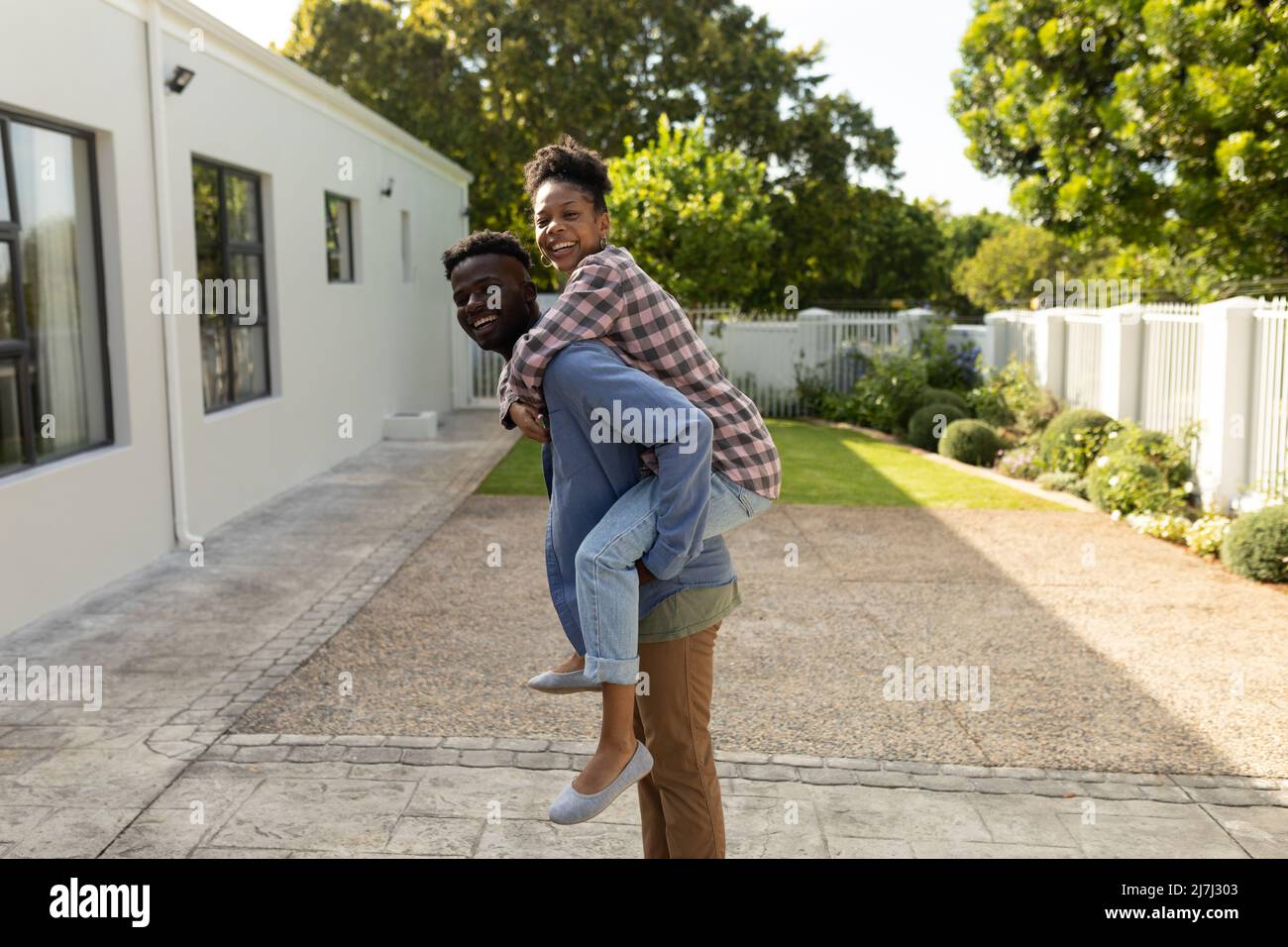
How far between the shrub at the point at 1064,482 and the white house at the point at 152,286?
7.07m

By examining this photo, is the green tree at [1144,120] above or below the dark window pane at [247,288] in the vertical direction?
above

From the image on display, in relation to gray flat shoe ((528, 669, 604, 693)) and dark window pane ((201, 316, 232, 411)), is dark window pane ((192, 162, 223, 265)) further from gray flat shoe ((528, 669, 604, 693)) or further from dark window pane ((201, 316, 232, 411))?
gray flat shoe ((528, 669, 604, 693))

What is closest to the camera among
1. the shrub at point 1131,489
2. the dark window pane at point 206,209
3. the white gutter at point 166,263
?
the white gutter at point 166,263

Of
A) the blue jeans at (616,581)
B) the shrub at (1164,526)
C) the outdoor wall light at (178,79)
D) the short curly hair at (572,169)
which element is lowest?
the shrub at (1164,526)

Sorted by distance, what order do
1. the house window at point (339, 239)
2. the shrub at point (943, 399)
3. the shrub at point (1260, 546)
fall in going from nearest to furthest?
the shrub at point (1260, 546) < the house window at point (339, 239) < the shrub at point (943, 399)

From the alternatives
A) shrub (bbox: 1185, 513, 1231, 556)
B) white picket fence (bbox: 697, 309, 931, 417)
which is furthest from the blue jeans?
white picket fence (bbox: 697, 309, 931, 417)

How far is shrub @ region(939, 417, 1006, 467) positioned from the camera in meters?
13.1

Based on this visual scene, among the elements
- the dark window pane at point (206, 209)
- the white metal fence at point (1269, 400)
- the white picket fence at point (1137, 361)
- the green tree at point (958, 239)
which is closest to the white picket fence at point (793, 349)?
the white picket fence at point (1137, 361)

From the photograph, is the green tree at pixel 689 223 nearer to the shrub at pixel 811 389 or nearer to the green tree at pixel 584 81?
the shrub at pixel 811 389

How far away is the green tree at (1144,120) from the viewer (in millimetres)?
13578

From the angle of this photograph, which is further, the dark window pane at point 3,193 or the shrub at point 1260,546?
the shrub at point 1260,546

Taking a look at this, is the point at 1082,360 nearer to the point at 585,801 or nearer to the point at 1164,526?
the point at 1164,526

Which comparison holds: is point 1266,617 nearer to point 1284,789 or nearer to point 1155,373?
point 1284,789
